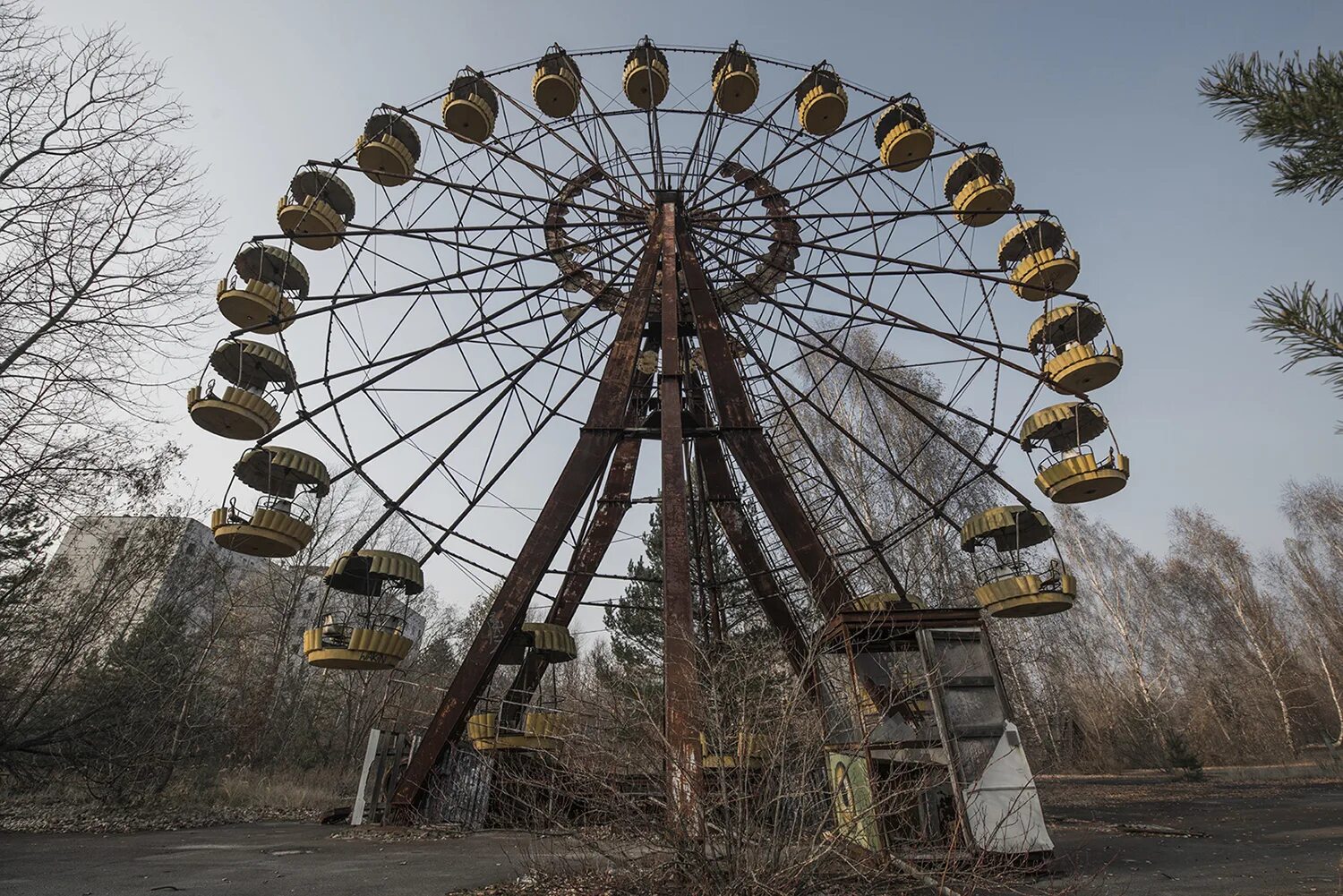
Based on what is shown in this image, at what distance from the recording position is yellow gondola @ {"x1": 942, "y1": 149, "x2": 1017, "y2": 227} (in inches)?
562

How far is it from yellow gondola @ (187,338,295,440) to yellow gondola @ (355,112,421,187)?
187 inches

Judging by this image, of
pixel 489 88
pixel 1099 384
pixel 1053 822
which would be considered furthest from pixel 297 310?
pixel 1053 822

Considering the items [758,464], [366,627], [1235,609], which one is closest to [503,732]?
[366,627]

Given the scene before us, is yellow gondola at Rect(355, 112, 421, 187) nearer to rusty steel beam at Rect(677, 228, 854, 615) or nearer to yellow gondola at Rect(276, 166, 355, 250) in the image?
yellow gondola at Rect(276, 166, 355, 250)

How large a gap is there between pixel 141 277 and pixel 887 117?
A: 1492cm

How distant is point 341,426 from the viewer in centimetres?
1295

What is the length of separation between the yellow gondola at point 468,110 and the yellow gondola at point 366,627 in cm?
948

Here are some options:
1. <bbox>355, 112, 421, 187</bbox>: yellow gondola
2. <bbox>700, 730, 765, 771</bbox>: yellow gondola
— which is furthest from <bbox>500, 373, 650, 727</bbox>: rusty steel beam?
<bbox>355, 112, 421, 187</bbox>: yellow gondola

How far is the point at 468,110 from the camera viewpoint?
14422 mm

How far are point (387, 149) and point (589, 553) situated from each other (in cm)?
982

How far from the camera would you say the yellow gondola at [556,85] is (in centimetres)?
1461

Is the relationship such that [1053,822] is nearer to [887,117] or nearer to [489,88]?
[887,117]

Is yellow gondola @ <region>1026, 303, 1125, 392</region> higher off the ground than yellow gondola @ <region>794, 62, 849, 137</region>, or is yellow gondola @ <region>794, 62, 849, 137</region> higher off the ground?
yellow gondola @ <region>794, 62, 849, 137</region>

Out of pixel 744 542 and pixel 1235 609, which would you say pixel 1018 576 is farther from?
pixel 1235 609
